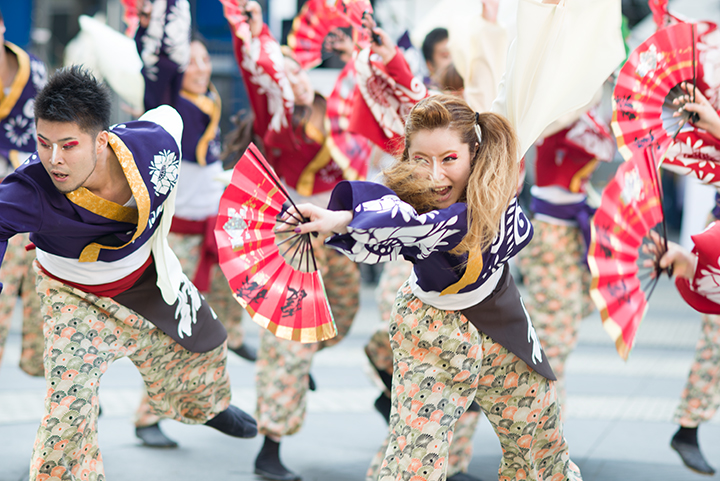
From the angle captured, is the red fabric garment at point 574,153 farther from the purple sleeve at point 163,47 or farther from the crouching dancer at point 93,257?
the crouching dancer at point 93,257

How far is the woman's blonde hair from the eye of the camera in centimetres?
195

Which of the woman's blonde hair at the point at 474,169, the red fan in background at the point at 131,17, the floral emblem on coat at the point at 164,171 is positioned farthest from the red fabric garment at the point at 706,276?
the red fan in background at the point at 131,17

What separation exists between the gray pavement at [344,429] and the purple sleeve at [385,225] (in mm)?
1618

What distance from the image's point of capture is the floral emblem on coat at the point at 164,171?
2.32 m

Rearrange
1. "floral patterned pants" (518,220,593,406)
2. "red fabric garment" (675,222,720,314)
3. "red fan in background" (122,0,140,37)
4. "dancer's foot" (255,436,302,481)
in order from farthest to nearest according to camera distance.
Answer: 1. "red fan in background" (122,0,140,37)
2. "floral patterned pants" (518,220,593,406)
3. "dancer's foot" (255,436,302,481)
4. "red fabric garment" (675,222,720,314)

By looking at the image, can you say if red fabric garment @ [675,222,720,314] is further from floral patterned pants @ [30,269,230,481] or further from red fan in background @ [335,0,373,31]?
floral patterned pants @ [30,269,230,481]

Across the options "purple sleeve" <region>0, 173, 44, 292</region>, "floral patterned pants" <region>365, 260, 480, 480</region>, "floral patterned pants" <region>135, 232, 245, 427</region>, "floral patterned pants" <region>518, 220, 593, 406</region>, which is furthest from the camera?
"floral patterned pants" <region>135, 232, 245, 427</region>

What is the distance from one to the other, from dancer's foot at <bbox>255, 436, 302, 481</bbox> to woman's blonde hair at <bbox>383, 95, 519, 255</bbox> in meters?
1.57

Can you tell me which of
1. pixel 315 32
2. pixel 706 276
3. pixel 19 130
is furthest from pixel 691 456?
pixel 19 130

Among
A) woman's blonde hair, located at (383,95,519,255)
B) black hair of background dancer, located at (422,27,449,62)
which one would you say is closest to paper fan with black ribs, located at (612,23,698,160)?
woman's blonde hair, located at (383,95,519,255)

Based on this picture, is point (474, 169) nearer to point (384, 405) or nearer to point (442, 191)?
point (442, 191)

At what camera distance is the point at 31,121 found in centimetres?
334

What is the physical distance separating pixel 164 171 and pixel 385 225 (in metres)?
0.90

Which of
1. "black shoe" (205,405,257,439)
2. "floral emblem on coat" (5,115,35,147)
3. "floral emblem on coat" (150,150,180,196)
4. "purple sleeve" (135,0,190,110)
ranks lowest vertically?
"black shoe" (205,405,257,439)
